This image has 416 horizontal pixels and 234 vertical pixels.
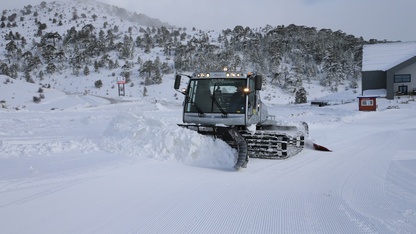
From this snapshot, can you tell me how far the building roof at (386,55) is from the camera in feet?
139

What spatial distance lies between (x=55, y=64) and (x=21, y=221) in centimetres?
6148

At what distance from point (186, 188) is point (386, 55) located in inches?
1820

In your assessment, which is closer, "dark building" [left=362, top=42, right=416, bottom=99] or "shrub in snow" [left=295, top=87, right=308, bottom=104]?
"dark building" [left=362, top=42, right=416, bottom=99]

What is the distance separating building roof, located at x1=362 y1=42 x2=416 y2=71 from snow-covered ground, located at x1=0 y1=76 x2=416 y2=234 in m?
36.1

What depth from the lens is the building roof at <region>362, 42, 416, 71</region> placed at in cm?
4250

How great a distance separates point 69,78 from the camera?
185ft

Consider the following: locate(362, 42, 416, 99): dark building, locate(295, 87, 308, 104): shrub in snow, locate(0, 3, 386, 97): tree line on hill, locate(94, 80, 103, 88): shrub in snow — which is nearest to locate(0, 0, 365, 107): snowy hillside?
locate(0, 3, 386, 97): tree line on hill

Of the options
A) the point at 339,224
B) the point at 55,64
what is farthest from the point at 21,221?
the point at 55,64

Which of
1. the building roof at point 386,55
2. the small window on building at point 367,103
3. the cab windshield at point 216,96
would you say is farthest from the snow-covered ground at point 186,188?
the building roof at point 386,55

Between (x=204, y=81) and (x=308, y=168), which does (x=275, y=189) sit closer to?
(x=308, y=168)

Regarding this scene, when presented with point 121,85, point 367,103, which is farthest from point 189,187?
point 121,85

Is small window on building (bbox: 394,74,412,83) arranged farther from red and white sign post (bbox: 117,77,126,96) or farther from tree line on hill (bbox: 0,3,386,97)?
red and white sign post (bbox: 117,77,126,96)

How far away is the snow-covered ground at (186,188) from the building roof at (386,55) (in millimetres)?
36079

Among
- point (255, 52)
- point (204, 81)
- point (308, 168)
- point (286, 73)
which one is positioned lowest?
point (308, 168)
